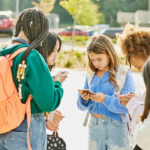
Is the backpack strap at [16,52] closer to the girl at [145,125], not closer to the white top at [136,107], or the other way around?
the girl at [145,125]

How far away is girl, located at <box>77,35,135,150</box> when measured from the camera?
2406 mm

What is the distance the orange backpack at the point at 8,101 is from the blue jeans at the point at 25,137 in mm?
59

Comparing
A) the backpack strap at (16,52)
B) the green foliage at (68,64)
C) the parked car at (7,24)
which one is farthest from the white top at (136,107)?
the parked car at (7,24)

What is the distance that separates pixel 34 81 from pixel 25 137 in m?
0.40

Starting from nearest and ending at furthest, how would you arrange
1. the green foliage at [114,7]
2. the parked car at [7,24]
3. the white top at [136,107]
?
the white top at [136,107] < the parked car at [7,24] < the green foliage at [114,7]

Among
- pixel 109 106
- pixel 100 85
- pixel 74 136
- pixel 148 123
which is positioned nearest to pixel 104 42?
pixel 100 85

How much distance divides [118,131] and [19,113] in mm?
1059

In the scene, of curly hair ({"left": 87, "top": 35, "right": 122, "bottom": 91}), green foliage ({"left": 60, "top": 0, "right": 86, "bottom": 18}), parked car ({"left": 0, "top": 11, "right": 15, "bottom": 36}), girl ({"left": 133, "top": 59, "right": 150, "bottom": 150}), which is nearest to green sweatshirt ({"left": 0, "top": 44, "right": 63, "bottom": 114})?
girl ({"left": 133, "top": 59, "right": 150, "bottom": 150})

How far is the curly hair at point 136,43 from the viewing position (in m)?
2.40

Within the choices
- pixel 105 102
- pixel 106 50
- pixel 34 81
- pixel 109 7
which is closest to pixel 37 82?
pixel 34 81

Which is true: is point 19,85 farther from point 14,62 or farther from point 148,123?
point 148,123

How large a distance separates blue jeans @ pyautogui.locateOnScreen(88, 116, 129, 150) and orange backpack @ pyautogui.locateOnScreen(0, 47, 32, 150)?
89 centimetres

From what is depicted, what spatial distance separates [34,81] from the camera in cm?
167

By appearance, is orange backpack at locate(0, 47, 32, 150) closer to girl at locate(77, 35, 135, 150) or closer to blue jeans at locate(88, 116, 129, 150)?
girl at locate(77, 35, 135, 150)
